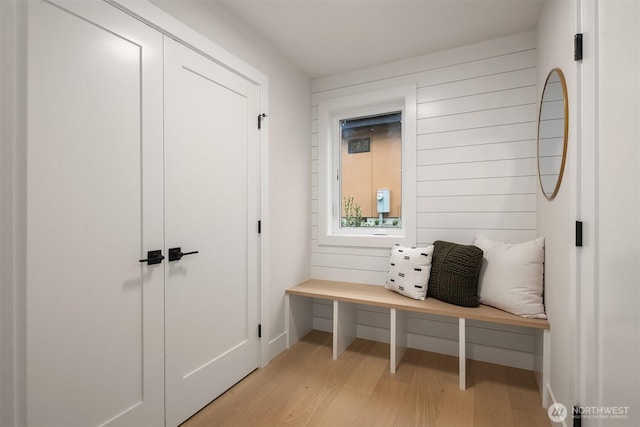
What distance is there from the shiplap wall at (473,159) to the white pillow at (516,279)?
11.0 inches

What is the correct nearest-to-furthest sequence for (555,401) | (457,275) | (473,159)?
(555,401) → (457,275) → (473,159)

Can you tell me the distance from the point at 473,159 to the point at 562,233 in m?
1.04

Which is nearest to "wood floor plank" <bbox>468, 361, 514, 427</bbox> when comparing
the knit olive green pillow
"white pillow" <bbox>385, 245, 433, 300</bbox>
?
the knit olive green pillow

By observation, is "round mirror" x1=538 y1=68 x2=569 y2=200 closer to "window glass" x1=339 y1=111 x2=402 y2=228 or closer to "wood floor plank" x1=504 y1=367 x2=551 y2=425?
"window glass" x1=339 y1=111 x2=402 y2=228

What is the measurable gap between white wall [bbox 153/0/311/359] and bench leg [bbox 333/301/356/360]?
47 cm

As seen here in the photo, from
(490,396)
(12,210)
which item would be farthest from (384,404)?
(12,210)

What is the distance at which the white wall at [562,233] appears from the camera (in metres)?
1.33

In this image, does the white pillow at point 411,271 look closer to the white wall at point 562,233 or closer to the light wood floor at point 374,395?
the light wood floor at point 374,395

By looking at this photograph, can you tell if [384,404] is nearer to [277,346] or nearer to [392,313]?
[392,313]

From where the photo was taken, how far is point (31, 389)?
1.13 meters

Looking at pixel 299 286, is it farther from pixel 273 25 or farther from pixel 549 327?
pixel 273 25

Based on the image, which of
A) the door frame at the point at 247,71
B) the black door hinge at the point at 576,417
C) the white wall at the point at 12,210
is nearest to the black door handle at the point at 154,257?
the white wall at the point at 12,210

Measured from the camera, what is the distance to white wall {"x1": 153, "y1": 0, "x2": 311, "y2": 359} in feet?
7.09

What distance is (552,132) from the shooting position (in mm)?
1717
